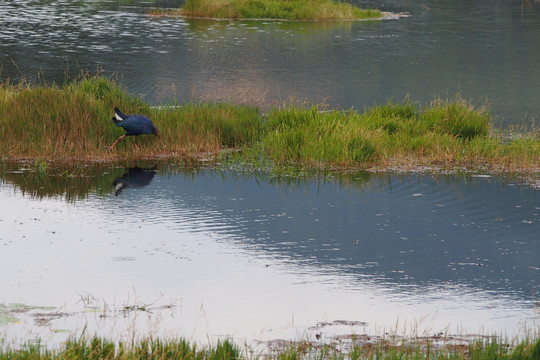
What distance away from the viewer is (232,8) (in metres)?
49.0

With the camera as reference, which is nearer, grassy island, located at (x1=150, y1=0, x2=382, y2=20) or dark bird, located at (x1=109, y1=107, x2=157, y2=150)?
dark bird, located at (x1=109, y1=107, x2=157, y2=150)

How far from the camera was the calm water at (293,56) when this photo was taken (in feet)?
82.4

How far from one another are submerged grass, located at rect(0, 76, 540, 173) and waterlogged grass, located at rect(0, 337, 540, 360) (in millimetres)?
8290

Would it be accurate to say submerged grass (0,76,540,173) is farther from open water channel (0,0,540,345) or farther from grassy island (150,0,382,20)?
grassy island (150,0,382,20)

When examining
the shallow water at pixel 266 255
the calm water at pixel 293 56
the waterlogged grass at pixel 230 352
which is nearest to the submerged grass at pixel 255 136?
the shallow water at pixel 266 255

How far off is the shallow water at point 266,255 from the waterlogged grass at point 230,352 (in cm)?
60

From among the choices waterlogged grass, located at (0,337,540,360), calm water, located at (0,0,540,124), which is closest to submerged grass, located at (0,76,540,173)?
calm water, located at (0,0,540,124)

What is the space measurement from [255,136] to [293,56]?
715 inches

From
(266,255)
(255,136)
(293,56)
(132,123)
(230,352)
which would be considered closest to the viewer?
(230,352)

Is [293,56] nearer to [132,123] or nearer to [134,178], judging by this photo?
[132,123]

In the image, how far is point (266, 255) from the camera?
10.1 m

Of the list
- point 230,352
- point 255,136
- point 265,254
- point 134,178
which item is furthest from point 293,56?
point 230,352

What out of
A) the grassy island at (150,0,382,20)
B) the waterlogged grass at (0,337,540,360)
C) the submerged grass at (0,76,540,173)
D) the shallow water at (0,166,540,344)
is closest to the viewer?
the waterlogged grass at (0,337,540,360)

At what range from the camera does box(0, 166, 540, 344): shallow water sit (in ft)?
26.0
